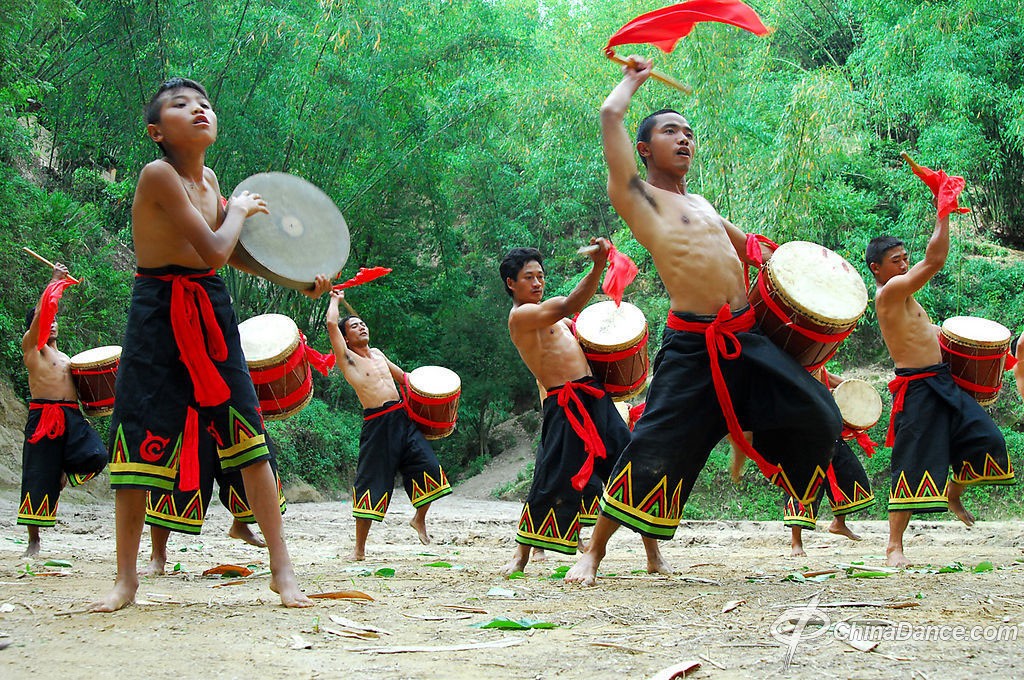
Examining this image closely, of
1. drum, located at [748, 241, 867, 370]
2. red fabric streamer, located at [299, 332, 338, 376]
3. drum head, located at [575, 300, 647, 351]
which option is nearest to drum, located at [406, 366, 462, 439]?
red fabric streamer, located at [299, 332, 338, 376]

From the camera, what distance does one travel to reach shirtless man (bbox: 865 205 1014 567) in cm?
457

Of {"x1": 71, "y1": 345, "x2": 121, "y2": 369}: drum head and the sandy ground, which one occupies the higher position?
{"x1": 71, "y1": 345, "x2": 121, "y2": 369}: drum head

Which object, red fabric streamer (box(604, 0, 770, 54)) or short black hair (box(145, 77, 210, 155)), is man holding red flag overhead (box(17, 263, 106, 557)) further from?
red fabric streamer (box(604, 0, 770, 54))

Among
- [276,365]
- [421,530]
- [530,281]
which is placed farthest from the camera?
[421,530]

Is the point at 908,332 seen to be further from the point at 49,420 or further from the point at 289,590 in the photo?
the point at 49,420

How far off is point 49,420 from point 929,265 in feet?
17.7

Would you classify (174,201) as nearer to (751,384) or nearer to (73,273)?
(751,384)

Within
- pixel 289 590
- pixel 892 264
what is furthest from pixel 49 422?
pixel 892 264

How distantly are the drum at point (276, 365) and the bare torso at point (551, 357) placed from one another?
4.53ft

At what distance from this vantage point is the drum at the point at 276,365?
516 cm

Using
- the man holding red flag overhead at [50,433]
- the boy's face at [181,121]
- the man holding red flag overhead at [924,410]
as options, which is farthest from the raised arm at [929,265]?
the man holding red flag overhead at [50,433]

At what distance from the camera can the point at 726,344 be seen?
3369mm

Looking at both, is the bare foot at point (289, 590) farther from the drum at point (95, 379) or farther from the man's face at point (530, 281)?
the drum at point (95, 379)

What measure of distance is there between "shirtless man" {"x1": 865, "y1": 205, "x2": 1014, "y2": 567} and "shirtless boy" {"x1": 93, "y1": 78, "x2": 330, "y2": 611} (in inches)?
123
